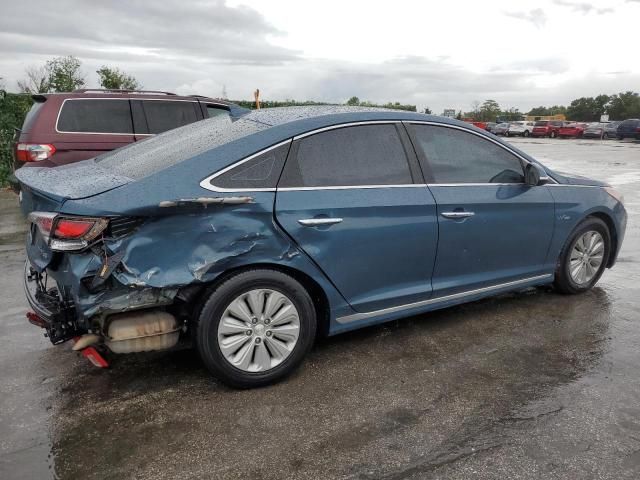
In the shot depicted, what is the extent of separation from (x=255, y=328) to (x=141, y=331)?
0.62 meters

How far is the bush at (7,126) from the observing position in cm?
1121

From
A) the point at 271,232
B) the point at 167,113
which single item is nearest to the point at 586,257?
the point at 271,232

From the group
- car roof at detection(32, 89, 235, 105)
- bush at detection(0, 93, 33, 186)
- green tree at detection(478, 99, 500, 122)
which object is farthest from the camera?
green tree at detection(478, 99, 500, 122)

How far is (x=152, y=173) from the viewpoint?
3033 mm

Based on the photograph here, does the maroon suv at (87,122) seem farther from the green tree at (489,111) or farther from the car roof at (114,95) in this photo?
the green tree at (489,111)

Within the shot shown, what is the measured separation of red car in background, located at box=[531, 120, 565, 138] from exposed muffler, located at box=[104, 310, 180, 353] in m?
47.3

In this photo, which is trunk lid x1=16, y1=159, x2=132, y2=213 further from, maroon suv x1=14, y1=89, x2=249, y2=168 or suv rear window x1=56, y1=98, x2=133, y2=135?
suv rear window x1=56, y1=98, x2=133, y2=135

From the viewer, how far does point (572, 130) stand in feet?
143

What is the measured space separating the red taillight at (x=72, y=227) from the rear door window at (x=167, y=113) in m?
5.07

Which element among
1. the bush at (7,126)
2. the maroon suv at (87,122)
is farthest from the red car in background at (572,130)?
the maroon suv at (87,122)

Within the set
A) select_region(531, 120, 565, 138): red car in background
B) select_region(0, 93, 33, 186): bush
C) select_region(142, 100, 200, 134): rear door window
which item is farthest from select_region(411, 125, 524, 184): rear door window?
select_region(531, 120, 565, 138): red car in background

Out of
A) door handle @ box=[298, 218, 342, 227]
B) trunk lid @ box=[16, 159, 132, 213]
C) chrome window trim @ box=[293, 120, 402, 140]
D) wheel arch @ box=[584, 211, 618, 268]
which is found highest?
chrome window trim @ box=[293, 120, 402, 140]

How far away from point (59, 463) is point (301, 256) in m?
1.59

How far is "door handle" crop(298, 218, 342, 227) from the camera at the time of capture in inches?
125
